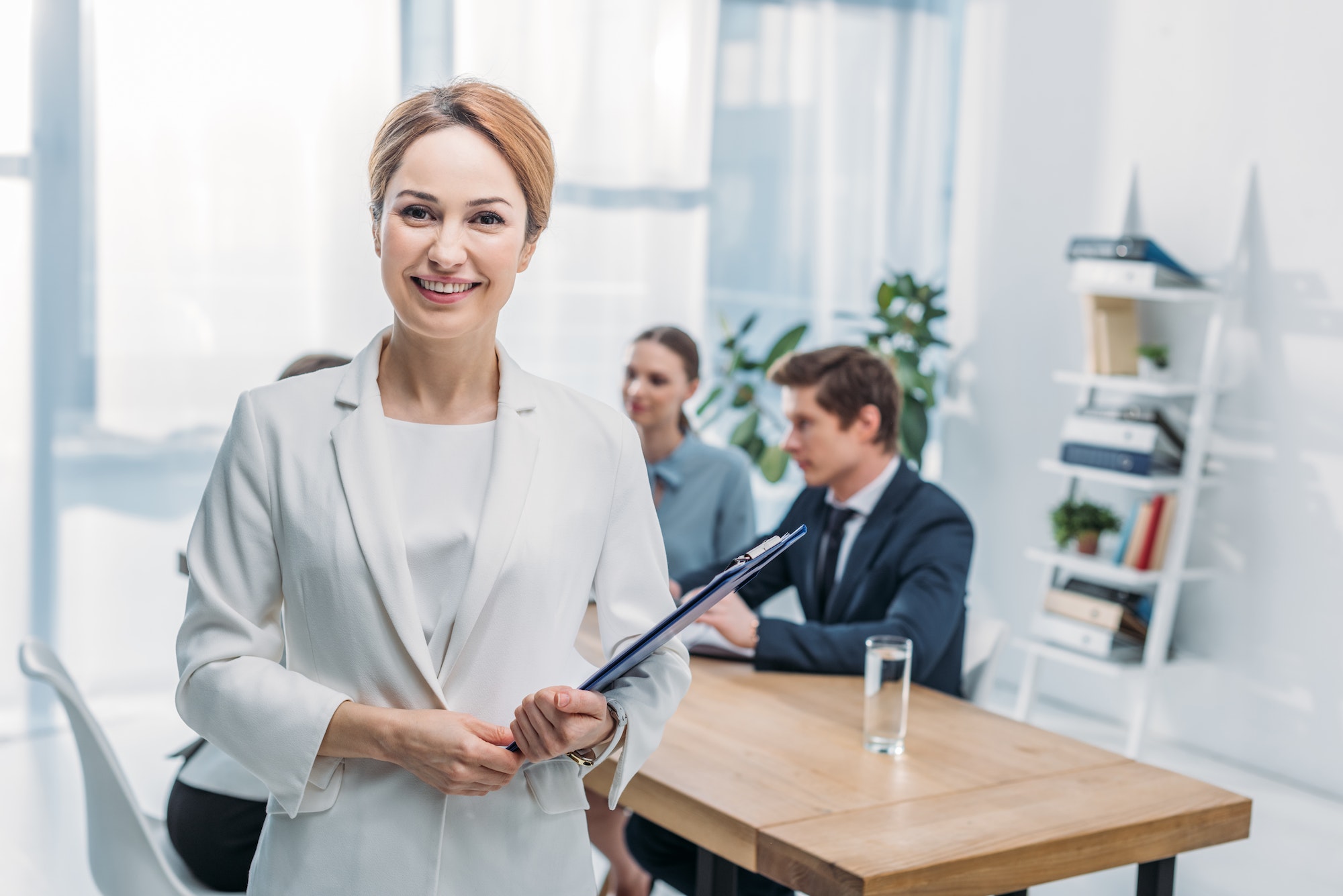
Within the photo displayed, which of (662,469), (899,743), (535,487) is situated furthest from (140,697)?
(535,487)

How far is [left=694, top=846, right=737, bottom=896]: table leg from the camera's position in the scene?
1.65m

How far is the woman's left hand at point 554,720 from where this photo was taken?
3.46 feet

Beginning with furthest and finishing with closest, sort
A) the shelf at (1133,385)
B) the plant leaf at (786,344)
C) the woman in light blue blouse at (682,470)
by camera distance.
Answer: the plant leaf at (786,344) → the shelf at (1133,385) → the woman in light blue blouse at (682,470)

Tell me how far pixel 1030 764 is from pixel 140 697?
3.18 meters

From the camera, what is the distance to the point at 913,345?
4.83 meters

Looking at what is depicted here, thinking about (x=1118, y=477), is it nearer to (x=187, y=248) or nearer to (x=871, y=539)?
(x=871, y=539)

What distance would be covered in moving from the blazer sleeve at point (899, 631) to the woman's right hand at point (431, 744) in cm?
118

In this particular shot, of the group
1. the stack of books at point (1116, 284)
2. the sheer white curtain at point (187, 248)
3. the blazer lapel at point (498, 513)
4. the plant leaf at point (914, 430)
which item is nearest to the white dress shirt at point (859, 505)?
the blazer lapel at point (498, 513)

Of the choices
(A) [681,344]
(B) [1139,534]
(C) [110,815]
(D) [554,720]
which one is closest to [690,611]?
(D) [554,720]

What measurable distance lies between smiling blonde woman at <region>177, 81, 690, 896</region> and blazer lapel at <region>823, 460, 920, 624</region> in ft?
3.96

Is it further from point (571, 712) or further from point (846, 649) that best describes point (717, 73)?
point (571, 712)

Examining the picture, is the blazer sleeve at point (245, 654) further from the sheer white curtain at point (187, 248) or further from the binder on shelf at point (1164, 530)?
the binder on shelf at point (1164, 530)

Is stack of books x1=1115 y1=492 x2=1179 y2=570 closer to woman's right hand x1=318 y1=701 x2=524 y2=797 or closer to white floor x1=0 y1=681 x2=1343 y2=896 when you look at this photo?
white floor x1=0 y1=681 x2=1343 y2=896

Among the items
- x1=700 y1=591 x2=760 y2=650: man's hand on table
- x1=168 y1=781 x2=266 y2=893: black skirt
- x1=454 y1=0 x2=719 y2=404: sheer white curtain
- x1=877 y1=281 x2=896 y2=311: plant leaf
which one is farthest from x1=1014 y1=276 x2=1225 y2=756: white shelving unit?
x1=168 y1=781 x2=266 y2=893: black skirt
